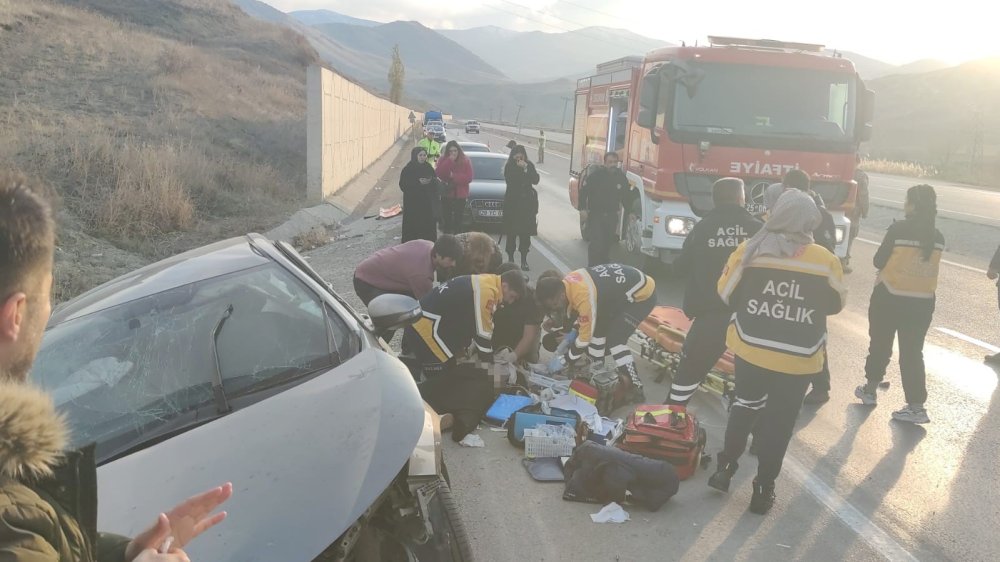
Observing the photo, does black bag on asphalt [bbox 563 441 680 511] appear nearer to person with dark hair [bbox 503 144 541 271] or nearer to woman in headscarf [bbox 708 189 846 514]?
woman in headscarf [bbox 708 189 846 514]

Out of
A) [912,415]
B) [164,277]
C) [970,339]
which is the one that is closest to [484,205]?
[970,339]

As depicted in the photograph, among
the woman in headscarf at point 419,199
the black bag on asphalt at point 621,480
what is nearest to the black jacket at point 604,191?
the woman in headscarf at point 419,199

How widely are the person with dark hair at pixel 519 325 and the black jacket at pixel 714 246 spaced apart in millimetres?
1228

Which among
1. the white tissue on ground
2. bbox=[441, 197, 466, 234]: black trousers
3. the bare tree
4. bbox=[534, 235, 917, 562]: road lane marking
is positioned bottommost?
the white tissue on ground

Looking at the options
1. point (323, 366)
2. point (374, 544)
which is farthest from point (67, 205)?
point (374, 544)

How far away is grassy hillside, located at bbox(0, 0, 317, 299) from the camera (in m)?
12.1

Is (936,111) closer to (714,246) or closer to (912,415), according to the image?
(912,415)

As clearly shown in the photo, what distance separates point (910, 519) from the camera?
433 cm

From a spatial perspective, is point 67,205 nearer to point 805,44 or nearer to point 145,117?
point 145,117

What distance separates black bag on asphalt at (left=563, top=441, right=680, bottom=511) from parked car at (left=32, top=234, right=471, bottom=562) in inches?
57.1

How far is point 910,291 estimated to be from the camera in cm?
593

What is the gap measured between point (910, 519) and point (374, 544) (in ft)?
10.6

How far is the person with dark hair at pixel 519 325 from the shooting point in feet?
19.9

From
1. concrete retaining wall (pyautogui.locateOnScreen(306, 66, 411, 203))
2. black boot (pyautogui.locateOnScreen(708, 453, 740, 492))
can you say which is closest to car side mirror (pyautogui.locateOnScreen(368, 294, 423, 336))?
black boot (pyautogui.locateOnScreen(708, 453, 740, 492))
